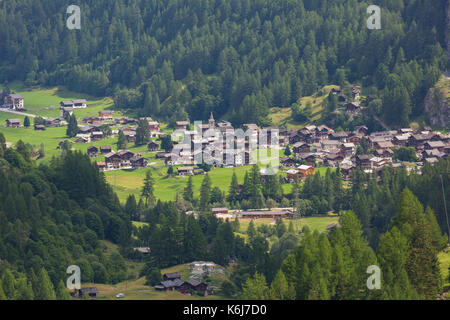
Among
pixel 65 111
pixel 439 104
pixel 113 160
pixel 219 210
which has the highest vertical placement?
pixel 439 104

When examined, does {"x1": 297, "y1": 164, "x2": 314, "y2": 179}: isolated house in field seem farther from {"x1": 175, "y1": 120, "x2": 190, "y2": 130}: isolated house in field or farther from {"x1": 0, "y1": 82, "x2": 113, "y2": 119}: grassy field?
{"x1": 0, "y1": 82, "x2": 113, "y2": 119}: grassy field

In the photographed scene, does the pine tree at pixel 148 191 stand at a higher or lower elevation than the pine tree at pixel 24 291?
lower

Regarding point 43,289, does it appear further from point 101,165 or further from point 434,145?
point 434,145

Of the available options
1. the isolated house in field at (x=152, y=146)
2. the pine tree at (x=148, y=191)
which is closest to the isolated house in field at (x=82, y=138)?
the isolated house in field at (x=152, y=146)

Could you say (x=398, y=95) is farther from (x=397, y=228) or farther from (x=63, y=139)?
(x=397, y=228)

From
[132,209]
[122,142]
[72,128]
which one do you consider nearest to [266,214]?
[132,209]

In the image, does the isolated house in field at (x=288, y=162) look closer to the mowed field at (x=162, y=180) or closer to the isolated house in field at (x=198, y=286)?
the mowed field at (x=162, y=180)
